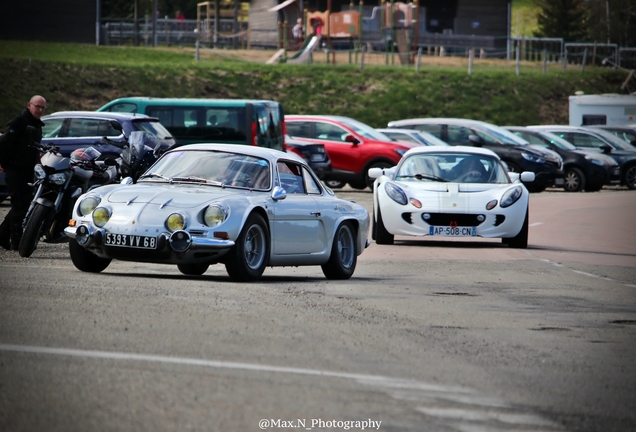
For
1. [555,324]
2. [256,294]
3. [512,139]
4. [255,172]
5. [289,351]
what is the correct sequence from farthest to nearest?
[512,139] → [255,172] → [256,294] → [555,324] → [289,351]

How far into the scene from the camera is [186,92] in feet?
159

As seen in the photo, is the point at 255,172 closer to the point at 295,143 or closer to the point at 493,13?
the point at 295,143

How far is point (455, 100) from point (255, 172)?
4322cm

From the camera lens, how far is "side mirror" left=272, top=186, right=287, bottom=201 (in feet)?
37.8

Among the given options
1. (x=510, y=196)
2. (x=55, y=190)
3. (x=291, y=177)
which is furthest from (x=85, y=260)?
(x=510, y=196)

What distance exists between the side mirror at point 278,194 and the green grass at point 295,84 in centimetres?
3308

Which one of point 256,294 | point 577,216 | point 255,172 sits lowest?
point 577,216

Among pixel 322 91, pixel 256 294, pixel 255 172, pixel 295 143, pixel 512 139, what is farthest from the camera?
pixel 322 91

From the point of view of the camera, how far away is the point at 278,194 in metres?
11.5

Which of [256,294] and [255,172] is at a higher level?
[255,172]

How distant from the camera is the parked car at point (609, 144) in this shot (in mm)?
35938

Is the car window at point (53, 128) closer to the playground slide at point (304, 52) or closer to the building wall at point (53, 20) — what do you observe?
the playground slide at point (304, 52)

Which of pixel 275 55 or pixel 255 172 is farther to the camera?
pixel 275 55

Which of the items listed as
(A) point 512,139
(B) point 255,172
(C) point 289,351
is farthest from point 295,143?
(C) point 289,351
